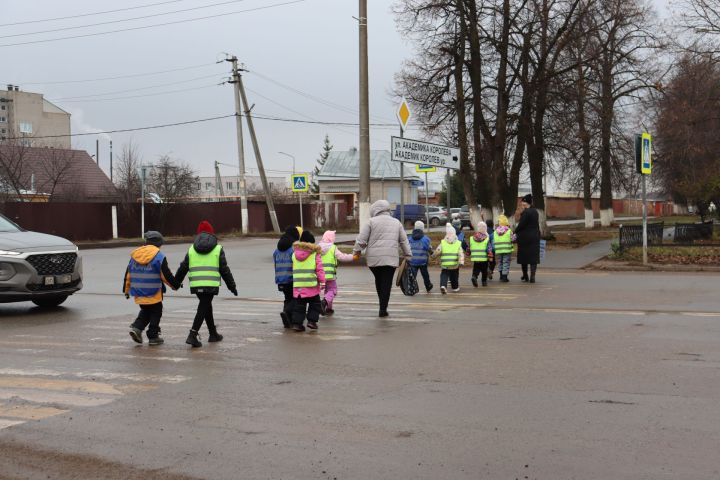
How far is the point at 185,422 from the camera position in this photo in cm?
604

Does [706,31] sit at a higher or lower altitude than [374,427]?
higher

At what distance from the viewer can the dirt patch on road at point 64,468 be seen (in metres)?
4.87

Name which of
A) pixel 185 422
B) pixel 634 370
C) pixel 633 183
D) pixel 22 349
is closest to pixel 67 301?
pixel 22 349

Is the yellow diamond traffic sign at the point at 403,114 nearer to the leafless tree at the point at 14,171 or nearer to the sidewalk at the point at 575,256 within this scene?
the sidewalk at the point at 575,256

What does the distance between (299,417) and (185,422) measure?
0.87 meters

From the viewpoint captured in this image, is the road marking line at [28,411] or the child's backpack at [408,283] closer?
the road marking line at [28,411]

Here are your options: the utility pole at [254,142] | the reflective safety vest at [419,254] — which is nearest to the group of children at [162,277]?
the reflective safety vest at [419,254]

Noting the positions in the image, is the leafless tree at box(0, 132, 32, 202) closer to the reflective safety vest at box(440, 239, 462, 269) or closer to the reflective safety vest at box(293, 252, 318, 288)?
the reflective safety vest at box(440, 239, 462, 269)

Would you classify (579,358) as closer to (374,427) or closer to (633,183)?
(374,427)

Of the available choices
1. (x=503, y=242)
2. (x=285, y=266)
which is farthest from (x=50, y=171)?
(x=285, y=266)

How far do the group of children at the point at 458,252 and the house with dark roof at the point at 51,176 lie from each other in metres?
31.7

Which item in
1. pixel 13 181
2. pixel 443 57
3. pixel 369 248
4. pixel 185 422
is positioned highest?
pixel 443 57

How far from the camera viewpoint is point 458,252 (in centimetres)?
1588

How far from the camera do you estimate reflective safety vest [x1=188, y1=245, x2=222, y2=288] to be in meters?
9.81
